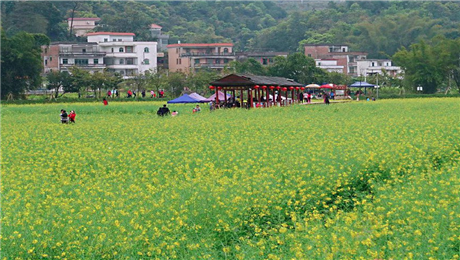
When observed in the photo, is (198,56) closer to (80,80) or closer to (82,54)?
(82,54)

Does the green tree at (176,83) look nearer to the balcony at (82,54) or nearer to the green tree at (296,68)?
the green tree at (296,68)

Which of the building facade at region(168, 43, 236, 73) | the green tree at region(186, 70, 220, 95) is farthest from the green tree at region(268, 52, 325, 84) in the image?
the building facade at region(168, 43, 236, 73)

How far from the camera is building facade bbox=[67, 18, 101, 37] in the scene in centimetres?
10050

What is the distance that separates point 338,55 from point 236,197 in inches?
3254

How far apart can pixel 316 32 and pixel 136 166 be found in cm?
9774

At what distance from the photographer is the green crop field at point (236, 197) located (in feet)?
32.4

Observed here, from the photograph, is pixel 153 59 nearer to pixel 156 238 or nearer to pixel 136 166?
pixel 136 166

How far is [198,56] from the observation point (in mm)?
86375

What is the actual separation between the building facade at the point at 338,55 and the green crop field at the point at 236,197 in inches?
2837

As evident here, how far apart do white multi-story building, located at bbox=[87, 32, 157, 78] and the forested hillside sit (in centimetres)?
1043

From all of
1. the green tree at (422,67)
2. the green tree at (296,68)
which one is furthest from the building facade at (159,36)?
the green tree at (422,67)

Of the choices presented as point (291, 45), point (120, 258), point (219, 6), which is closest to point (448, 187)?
point (120, 258)

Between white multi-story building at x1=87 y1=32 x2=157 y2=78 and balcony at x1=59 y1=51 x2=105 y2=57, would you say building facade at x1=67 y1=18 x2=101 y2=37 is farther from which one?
balcony at x1=59 y1=51 x2=105 y2=57

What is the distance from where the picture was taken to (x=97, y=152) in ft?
58.4
